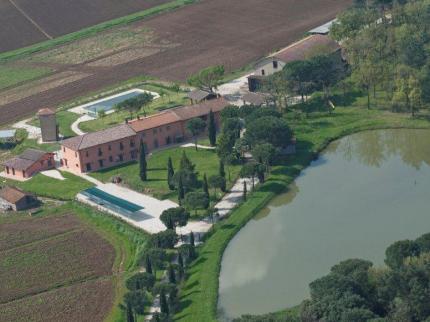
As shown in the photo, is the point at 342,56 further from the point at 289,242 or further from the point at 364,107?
the point at 289,242

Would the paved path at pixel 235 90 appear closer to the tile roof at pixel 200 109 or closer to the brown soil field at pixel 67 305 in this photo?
the tile roof at pixel 200 109

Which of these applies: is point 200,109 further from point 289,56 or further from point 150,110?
point 289,56

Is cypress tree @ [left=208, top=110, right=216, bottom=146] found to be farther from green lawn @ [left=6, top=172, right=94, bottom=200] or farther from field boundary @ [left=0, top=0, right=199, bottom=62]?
field boundary @ [left=0, top=0, right=199, bottom=62]

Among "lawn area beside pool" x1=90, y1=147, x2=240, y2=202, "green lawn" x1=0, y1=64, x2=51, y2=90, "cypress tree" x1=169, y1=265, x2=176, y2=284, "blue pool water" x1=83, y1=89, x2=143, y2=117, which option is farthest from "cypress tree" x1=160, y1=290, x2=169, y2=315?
"green lawn" x1=0, y1=64, x2=51, y2=90

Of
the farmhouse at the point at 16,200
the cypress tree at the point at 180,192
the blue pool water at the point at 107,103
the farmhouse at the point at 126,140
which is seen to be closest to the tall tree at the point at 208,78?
the blue pool water at the point at 107,103

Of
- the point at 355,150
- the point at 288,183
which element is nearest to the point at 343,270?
the point at 288,183

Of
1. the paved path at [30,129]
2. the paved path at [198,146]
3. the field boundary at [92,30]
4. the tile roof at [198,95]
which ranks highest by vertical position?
the field boundary at [92,30]
